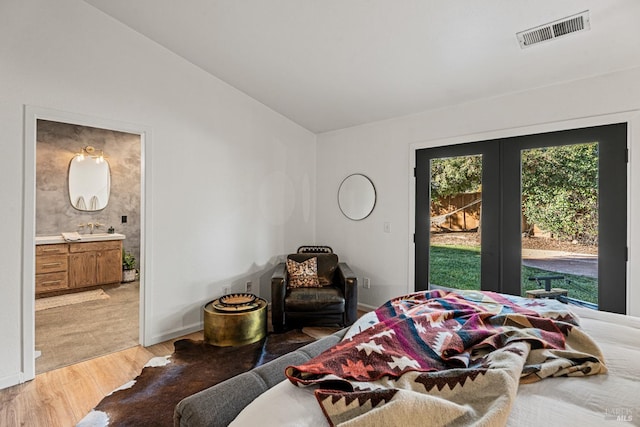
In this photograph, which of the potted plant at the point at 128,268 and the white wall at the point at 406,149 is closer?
the white wall at the point at 406,149

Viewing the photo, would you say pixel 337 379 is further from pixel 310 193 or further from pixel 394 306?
pixel 310 193

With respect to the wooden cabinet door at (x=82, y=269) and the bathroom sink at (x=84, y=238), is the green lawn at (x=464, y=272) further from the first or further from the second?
the wooden cabinet door at (x=82, y=269)

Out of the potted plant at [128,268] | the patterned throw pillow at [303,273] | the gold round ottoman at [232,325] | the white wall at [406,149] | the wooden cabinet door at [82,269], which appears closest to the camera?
the white wall at [406,149]

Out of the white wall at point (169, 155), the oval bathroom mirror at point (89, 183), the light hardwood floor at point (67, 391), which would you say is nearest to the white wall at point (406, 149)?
the white wall at point (169, 155)

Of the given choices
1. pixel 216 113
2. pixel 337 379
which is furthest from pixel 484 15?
pixel 216 113

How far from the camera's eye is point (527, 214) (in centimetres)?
288

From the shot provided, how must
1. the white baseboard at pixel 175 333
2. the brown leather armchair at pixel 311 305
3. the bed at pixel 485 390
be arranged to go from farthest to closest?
the brown leather armchair at pixel 311 305, the white baseboard at pixel 175 333, the bed at pixel 485 390

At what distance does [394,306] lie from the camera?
1776 mm

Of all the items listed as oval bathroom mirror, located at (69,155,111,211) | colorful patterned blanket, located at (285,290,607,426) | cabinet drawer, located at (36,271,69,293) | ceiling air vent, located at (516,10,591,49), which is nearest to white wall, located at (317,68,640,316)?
ceiling air vent, located at (516,10,591,49)

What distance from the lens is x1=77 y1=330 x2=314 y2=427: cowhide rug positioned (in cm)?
199

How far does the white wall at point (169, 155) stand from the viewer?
235 cm

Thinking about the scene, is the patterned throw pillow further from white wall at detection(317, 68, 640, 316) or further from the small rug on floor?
the small rug on floor

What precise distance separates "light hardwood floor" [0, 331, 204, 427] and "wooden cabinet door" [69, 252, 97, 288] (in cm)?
256

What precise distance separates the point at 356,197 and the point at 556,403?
3.30 m
